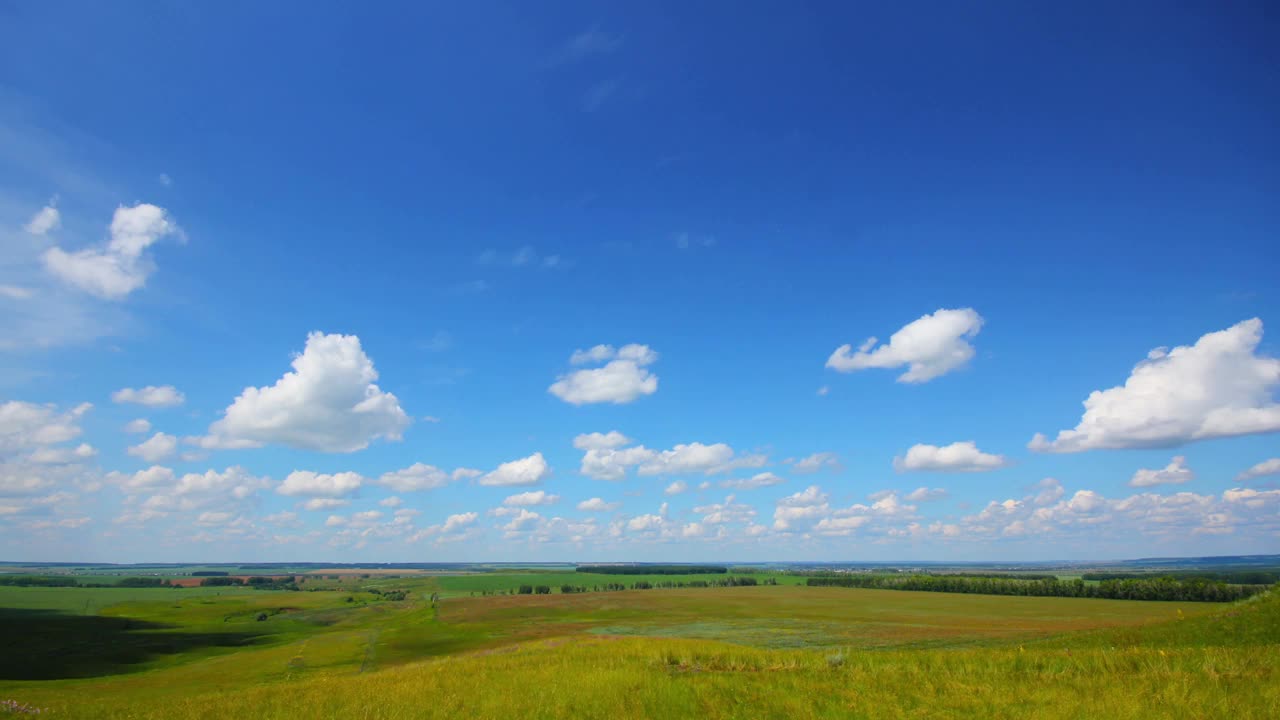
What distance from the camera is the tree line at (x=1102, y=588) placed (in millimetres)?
92688

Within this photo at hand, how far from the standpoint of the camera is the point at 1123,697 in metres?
11.7

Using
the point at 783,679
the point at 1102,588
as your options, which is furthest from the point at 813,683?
the point at 1102,588

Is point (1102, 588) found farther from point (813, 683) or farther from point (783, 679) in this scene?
point (813, 683)

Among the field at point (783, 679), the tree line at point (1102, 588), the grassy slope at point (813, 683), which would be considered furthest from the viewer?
the tree line at point (1102, 588)

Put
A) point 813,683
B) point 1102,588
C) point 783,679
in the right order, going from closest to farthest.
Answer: point 813,683 → point 783,679 → point 1102,588

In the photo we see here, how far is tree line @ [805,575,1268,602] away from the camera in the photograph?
9269 centimetres

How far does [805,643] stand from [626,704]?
41029 millimetres

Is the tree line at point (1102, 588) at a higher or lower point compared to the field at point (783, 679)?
lower

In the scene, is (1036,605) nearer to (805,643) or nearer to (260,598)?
(805,643)

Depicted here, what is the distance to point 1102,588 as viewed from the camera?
109000mm

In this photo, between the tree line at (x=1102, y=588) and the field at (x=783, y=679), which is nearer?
the field at (x=783, y=679)

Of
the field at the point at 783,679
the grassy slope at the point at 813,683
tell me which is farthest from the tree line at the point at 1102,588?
the grassy slope at the point at 813,683

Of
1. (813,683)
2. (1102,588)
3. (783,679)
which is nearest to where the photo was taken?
(813,683)

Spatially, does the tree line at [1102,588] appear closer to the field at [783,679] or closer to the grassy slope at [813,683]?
the field at [783,679]
